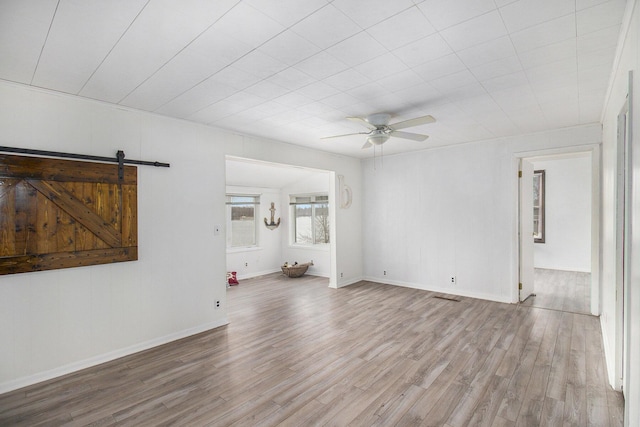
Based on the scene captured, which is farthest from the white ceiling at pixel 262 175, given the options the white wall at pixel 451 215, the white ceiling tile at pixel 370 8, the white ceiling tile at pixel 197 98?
the white ceiling tile at pixel 370 8

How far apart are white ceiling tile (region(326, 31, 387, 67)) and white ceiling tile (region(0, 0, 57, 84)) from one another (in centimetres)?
167

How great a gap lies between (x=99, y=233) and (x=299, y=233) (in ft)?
17.1

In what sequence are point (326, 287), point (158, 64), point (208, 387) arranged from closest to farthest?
point (158, 64) < point (208, 387) < point (326, 287)

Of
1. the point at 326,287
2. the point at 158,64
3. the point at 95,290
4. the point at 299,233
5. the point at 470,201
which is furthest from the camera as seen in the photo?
→ the point at 299,233

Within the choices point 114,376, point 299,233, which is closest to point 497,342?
point 114,376

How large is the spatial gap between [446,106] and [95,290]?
4.16 meters

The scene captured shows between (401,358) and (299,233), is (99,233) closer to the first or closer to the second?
(401,358)

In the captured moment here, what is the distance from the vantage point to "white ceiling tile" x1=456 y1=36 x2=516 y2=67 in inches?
83.0

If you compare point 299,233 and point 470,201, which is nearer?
point 470,201

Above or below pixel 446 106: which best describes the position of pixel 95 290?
below

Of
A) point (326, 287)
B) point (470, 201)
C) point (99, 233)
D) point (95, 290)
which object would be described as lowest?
Result: point (326, 287)

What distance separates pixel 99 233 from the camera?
3072 millimetres

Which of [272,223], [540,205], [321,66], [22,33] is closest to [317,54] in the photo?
[321,66]

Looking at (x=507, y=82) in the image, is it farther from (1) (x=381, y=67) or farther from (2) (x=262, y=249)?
(2) (x=262, y=249)
